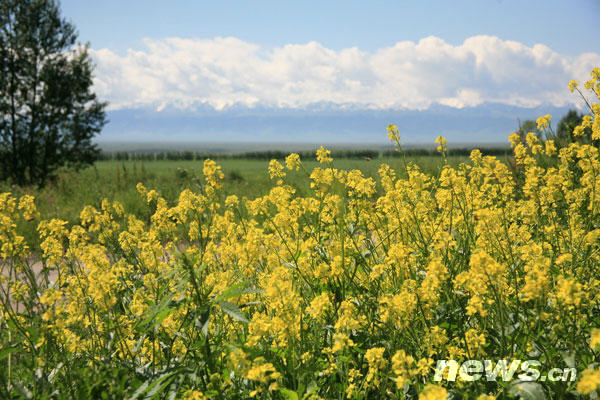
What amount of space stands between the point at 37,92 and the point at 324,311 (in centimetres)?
2405

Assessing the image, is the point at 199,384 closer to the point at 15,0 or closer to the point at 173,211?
the point at 173,211

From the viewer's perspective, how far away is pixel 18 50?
2052 cm

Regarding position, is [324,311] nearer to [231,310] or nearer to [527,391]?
[231,310]

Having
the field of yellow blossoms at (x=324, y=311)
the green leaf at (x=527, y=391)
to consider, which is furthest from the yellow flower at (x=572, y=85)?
the green leaf at (x=527, y=391)

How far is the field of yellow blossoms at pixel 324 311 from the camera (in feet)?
6.56

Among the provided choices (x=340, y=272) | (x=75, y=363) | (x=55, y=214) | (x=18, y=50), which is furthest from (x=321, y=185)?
(x=18, y=50)

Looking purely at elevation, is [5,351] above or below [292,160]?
below

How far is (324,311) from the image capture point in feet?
9.68

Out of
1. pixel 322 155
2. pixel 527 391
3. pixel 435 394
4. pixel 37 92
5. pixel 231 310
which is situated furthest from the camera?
pixel 37 92

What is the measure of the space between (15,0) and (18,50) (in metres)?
2.39

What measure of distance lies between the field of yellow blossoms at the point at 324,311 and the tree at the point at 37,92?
19666 millimetres

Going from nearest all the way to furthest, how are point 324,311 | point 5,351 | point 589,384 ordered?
point 589,384 < point 5,351 < point 324,311

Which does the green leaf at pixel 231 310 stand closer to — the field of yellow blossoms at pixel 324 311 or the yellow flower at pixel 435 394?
the field of yellow blossoms at pixel 324 311

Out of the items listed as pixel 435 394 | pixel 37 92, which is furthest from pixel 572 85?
pixel 37 92
